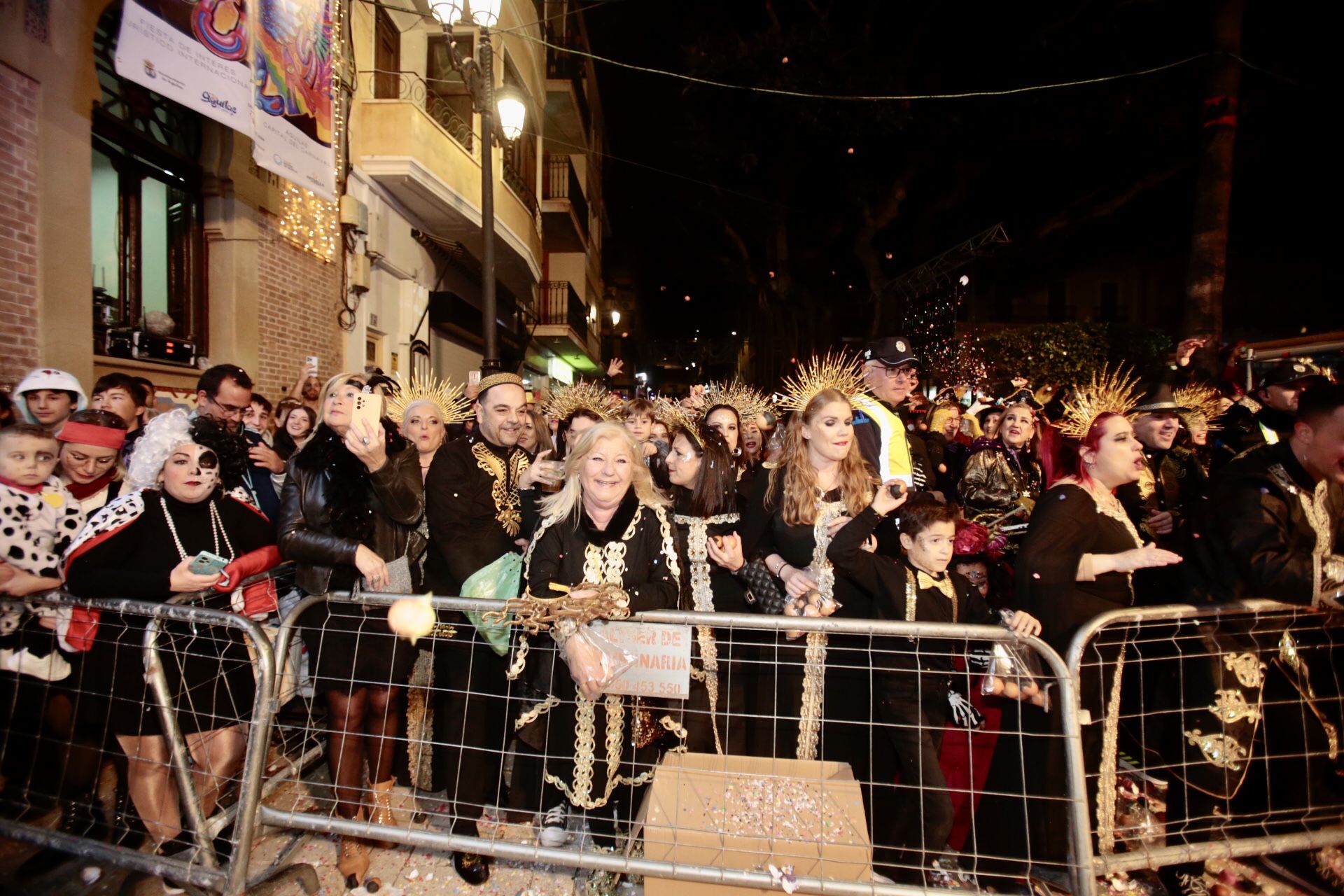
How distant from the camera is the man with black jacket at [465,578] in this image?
118 inches

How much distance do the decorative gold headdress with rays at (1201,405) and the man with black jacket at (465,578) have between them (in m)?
5.68

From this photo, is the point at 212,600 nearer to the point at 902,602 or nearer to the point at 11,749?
the point at 11,749

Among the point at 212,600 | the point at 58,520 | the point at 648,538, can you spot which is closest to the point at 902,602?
the point at 648,538

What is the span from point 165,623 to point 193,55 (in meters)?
5.69

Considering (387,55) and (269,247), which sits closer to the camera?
(269,247)

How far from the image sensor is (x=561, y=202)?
62.9 ft

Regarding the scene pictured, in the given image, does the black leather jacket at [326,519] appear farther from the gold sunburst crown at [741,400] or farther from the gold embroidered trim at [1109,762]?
the gold embroidered trim at [1109,762]

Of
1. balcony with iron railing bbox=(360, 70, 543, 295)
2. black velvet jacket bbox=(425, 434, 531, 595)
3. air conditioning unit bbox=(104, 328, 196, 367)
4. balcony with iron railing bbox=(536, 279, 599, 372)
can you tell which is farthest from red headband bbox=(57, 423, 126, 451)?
balcony with iron railing bbox=(536, 279, 599, 372)

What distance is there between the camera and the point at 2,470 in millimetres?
2787

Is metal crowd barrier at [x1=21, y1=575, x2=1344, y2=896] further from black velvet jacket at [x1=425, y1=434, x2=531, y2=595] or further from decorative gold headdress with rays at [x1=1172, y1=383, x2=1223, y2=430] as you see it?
decorative gold headdress with rays at [x1=1172, y1=383, x2=1223, y2=430]

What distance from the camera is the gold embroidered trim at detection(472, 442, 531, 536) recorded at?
3.44m

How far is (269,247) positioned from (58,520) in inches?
229

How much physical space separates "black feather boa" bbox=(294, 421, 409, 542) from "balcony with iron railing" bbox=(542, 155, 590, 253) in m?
18.0

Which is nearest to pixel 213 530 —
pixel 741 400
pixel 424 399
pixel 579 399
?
pixel 424 399
